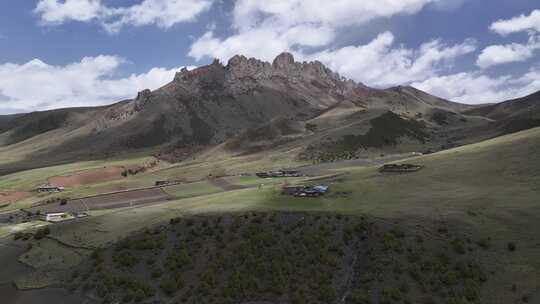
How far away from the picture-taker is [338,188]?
70188 mm

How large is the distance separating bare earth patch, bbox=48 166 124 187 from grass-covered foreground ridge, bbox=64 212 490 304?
378 feet

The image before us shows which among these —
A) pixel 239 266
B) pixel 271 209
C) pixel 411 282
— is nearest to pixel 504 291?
pixel 411 282

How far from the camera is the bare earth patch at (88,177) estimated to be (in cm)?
16095

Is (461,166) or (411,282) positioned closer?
(411,282)

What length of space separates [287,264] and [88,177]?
141349mm

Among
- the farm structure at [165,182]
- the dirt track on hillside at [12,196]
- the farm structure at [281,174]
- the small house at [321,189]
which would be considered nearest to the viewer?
the small house at [321,189]

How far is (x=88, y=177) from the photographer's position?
167750 millimetres

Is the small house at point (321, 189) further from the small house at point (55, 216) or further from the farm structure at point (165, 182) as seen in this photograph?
the farm structure at point (165, 182)

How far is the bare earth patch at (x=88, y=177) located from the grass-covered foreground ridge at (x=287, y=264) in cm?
11520

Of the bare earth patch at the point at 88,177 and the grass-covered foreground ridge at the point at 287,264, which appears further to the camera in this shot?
the bare earth patch at the point at 88,177

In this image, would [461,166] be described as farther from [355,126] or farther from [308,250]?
[355,126]

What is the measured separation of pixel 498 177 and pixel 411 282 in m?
33.2

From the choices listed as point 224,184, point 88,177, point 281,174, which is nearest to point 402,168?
point 281,174

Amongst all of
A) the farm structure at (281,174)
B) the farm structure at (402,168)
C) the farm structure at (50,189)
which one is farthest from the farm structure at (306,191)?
the farm structure at (50,189)
